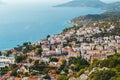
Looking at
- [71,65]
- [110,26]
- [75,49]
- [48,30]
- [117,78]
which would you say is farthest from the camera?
[48,30]

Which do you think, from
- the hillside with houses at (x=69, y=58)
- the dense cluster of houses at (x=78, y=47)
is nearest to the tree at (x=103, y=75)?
the hillside with houses at (x=69, y=58)

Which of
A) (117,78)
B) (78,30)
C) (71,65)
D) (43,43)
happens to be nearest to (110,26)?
(78,30)

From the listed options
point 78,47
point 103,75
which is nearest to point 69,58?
point 78,47

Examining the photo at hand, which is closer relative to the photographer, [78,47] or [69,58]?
[69,58]

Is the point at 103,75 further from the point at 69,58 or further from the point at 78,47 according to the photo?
the point at 78,47

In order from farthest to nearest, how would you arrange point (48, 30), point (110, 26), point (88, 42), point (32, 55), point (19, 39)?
point (48, 30), point (19, 39), point (110, 26), point (88, 42), point (32, 55)

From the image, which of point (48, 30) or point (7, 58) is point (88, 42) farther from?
point (48, 30)

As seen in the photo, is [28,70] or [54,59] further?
[54,59]
